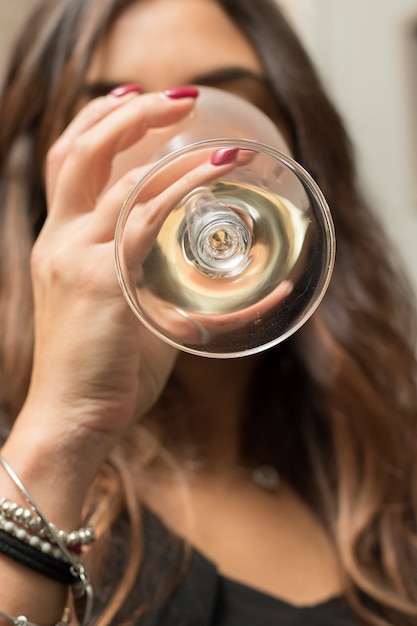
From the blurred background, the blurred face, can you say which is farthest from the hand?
the blurred background

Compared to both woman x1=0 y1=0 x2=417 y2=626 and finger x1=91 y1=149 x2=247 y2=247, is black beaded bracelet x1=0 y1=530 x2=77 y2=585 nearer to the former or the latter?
woman x1=0 y1=0 x2=417 y2=626

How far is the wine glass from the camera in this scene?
1.41ft

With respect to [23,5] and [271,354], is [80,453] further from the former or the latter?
[23,5]

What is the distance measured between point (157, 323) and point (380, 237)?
0.56 m

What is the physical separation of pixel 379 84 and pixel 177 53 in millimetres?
510

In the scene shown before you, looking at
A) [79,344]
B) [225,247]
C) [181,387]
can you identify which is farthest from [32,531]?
[181,387]

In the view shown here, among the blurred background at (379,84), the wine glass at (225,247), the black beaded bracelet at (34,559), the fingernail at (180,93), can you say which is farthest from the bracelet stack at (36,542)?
the blurred background at (379,84)

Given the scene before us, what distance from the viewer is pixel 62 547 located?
50 centimetres

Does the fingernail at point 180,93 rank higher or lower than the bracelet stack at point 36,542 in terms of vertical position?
higher

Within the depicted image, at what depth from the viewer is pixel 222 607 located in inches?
26.7

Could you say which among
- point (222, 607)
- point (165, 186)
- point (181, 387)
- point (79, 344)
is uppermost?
point (165, 186)

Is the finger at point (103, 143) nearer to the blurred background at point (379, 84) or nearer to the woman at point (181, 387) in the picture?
the woman at point (181, 387)

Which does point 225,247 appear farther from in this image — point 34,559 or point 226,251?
point 34,559

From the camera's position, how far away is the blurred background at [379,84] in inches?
42.3
